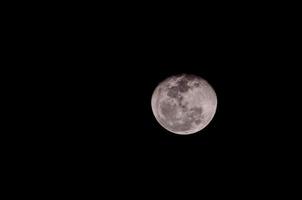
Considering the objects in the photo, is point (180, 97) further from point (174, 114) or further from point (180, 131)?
point (180, 131)

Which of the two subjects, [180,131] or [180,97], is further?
[180,131]

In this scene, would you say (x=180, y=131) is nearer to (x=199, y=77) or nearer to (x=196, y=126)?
(x=196, y=126)

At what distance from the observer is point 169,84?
548 centimetres

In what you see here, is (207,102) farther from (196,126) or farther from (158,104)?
(158,104)

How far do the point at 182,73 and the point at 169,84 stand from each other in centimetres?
28

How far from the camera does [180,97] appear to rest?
5.33 m

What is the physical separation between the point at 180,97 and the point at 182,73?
45 centimetres

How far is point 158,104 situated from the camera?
18.4ft

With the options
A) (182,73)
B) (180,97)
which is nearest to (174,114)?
(180,97)

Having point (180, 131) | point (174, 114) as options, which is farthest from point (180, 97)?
point (180, 131)

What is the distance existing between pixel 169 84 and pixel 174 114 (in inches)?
18.5

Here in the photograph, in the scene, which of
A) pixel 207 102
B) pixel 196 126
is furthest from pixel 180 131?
pixel 207 102

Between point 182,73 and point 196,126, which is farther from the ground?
point 182,73

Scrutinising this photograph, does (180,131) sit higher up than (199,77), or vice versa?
(199,77)
